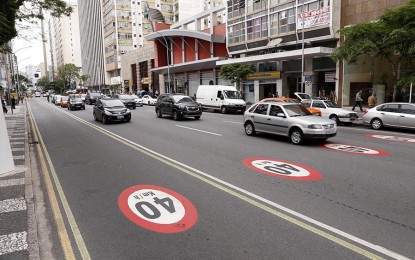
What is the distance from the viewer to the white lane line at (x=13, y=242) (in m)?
4.13

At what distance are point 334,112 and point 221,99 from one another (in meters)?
10.9

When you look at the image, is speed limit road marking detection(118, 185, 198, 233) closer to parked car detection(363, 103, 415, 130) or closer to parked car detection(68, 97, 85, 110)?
parked car detection(363, 103, 415, 130)

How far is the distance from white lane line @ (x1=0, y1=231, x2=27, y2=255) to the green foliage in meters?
33.6

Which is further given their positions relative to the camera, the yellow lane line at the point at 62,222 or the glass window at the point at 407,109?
the glass window at the point at 407,109

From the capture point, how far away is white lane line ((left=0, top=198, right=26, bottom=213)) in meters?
5.47

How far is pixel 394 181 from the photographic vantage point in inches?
271

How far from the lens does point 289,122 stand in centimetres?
1180

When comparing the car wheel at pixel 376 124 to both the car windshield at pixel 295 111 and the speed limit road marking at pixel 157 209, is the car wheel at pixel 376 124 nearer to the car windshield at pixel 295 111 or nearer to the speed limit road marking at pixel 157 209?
the car windshield at pixel 295 111

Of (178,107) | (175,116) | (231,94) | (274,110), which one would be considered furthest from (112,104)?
(274,110)

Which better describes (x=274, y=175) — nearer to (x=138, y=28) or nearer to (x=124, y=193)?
(x=124, y=193)

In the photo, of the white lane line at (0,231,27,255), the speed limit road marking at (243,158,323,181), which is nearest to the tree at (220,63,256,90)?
the speed limit road marking at (243,158,323,181)

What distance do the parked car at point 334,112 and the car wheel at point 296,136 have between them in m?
7.38

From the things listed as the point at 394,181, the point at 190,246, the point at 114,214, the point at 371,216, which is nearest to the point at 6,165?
the point at 114,214

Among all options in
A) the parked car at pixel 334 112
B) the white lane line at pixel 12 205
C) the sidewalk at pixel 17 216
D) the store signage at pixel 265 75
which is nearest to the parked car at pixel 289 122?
the parked car at pixel 334 112
